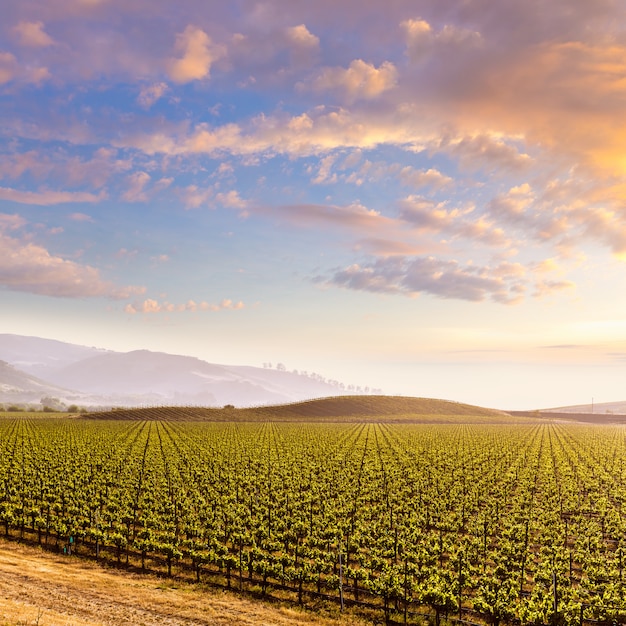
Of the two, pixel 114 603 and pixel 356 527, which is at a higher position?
pixel 356 527

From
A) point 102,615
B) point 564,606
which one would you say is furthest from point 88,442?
point 564,606

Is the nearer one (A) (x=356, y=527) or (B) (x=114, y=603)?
(B) (x=114, y=603)

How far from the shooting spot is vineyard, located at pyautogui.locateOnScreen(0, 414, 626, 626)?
26.4 m

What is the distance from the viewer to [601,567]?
30.3 metres

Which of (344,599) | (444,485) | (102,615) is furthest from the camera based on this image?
(444,485)

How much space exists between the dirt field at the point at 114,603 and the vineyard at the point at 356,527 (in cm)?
185

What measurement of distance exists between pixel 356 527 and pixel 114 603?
17.2m

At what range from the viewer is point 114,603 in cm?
2503

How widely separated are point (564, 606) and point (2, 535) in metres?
37.6

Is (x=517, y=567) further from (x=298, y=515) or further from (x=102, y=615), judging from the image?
(x=102, y=615)

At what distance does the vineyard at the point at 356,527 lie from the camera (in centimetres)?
2644

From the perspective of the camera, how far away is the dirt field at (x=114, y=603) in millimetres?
22719

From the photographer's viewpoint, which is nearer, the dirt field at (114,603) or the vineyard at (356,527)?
the dirt field at (114,603)

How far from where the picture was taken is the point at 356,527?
118ft
